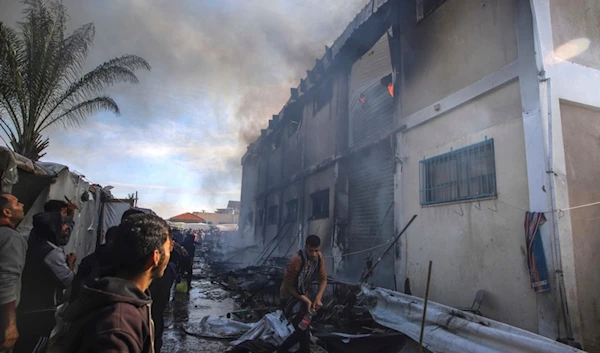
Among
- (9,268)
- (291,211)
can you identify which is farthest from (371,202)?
(9,268)

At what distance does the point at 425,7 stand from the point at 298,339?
685 centimetres

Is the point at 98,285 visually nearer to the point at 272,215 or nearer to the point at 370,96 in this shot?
the point at 370,96

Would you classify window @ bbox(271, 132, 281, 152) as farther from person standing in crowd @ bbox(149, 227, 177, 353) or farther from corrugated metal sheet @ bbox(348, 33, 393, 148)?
person standing in crowd @ bbox(149, 227, 177, 353)

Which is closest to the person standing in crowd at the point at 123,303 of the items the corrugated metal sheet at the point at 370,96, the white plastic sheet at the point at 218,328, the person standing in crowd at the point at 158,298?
the person standing in crowd at the point at 158,298

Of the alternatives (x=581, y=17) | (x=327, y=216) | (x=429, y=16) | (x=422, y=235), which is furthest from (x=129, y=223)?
(x=327, y=216)

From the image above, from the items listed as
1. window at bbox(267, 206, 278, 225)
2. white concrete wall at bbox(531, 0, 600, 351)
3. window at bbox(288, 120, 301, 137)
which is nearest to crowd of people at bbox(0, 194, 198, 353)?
white concrete wall at bbox(531, 0, 600, 351)

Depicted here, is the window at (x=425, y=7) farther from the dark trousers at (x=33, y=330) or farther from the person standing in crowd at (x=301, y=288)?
the dark trousers at (x=33, y=330)

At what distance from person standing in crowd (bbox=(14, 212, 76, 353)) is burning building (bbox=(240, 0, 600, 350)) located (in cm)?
528

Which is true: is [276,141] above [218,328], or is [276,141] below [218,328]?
above

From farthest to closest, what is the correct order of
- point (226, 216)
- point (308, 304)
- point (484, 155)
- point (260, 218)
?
1. point (226, 216)
2. point (260, 218)
3. point (484, 155)
4. point (308, 304)

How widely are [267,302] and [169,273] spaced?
4896 mm

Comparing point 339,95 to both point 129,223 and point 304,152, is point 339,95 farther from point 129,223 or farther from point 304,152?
point 129,223

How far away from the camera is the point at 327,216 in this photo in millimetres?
10383

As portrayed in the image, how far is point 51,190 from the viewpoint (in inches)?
188
